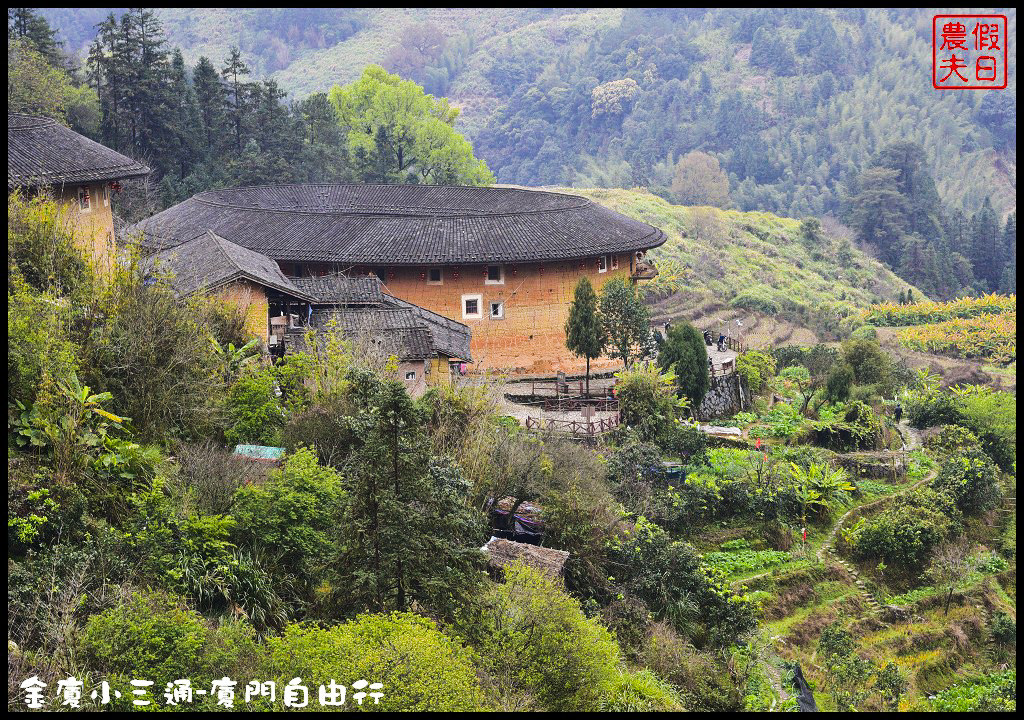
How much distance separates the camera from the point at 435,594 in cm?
910

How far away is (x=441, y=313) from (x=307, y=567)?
46.7 ft

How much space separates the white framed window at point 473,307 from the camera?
24.1 metres

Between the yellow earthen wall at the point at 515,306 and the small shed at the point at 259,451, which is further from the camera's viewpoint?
the yellow earthen wall at the point at 515,306

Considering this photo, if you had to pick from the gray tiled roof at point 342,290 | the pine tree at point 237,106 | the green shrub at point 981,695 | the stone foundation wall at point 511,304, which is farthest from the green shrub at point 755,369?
the pine tree at point 237,106

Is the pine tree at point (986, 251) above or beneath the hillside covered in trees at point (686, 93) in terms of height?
beneath

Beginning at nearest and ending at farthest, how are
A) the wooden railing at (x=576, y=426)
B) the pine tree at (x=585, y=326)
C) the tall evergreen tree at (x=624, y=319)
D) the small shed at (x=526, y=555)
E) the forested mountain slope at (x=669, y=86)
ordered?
the small shed at (x=526, y=555), the wooden railing at (x=576, y=426), the pine tree at (x=585, y=326), the tall evergreen tree at (x=624, y=319), the forested mountain slope at (x=669, y=86)

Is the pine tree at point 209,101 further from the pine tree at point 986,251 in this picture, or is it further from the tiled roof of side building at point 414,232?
the pine tree at point 986,251

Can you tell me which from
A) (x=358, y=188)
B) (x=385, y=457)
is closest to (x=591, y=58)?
(x=358, y=188)

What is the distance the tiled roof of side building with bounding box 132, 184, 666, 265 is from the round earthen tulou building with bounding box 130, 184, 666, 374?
2cm

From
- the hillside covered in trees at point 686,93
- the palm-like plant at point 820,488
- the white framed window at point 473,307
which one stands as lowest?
the palm-like plant at point 820,488

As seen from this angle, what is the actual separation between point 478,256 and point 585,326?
3714 mm

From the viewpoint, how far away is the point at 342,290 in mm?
19766

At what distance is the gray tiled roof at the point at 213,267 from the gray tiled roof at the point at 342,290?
506mm

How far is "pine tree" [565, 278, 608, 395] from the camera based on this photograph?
20.7 metres
